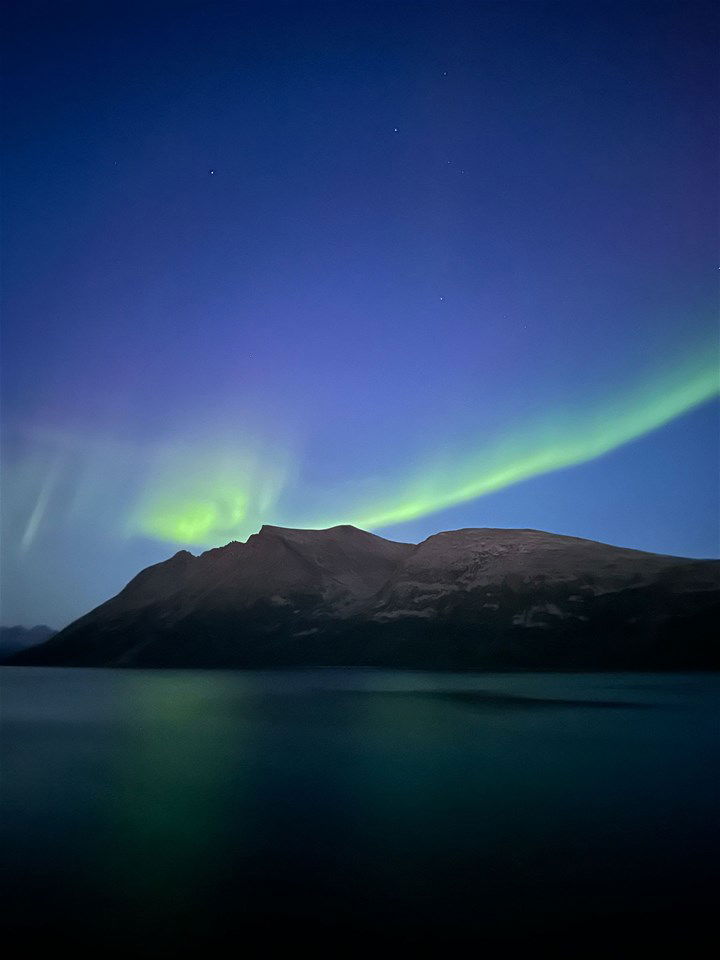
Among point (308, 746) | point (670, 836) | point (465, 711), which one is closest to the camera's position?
point (670, 836)

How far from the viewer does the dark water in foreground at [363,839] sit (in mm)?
15781

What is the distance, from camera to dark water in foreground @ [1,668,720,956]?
51.8ft

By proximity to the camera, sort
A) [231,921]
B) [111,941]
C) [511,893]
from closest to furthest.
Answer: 1. [111,941]
2. [231,921]
3. [511,893]

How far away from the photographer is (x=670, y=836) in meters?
23.4

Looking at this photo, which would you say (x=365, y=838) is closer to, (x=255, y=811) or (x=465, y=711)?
(x=255, y=811)

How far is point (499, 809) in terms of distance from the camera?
27.8 meters

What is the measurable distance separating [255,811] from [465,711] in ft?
168

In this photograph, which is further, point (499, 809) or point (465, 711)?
point (465, 711)

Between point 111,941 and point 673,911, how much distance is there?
12.5 metres

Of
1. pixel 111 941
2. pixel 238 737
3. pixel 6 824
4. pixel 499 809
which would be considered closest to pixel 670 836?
pixel 499 809

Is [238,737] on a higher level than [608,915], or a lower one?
higher

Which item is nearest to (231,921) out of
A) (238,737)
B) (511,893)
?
(511,893)

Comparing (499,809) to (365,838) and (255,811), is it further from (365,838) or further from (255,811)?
(255,811)

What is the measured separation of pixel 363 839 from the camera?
2342 centimetres
